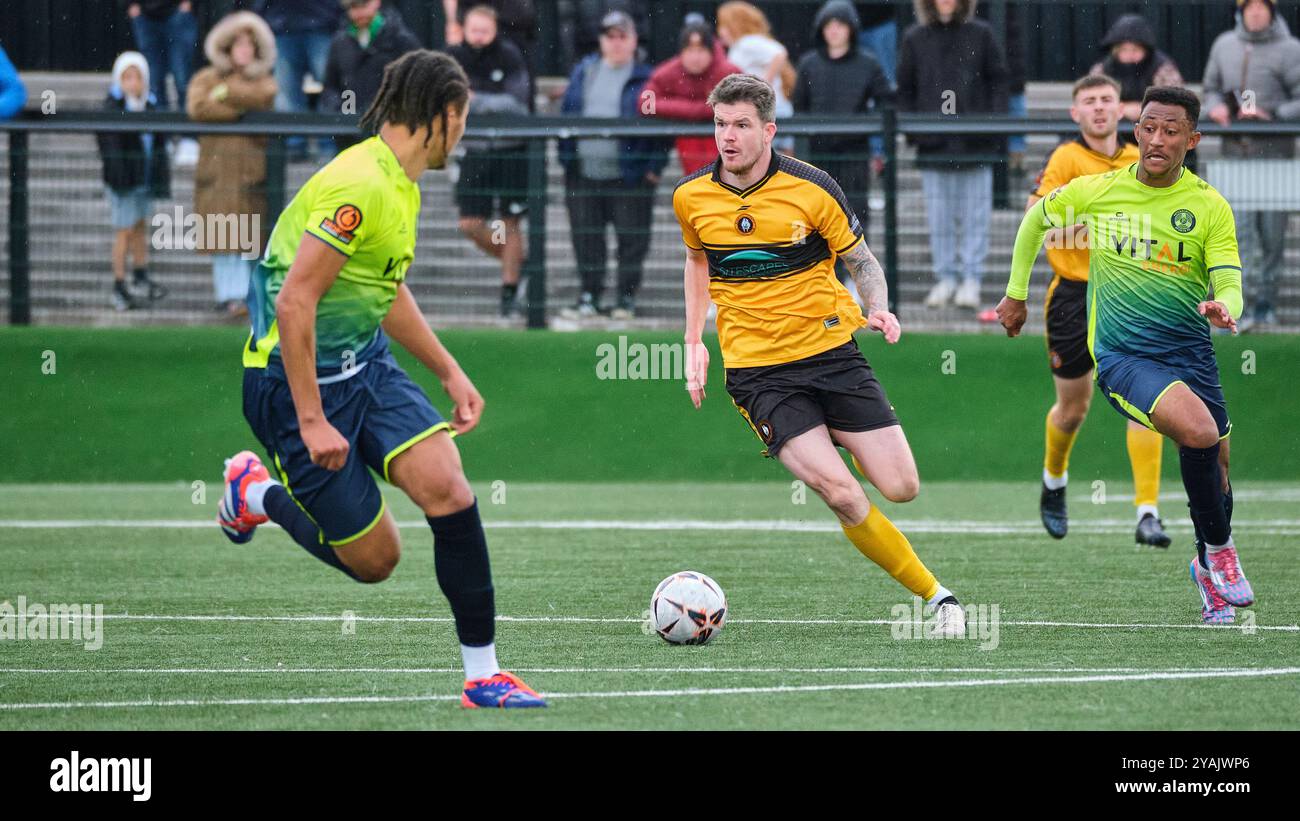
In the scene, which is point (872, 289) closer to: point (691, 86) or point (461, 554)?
point (461, 554)

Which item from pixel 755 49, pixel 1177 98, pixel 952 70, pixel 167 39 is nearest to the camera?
pixel 1177 98

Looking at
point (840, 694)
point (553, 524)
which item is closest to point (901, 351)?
point (553, 524)

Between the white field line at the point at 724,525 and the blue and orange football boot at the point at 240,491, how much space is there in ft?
12.7

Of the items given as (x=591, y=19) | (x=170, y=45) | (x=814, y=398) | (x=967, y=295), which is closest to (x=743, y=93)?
(x=814, y=398)

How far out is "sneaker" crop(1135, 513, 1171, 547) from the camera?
36.1ft

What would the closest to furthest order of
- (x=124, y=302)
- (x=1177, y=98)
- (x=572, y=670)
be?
(x=572, y=670) < (x=1177, y=98) < (x=124, y=302)

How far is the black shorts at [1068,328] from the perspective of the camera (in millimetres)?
11203

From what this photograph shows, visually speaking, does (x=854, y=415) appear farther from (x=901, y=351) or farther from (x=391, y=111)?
(x=901, y=351)

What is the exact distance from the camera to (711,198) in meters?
8.32

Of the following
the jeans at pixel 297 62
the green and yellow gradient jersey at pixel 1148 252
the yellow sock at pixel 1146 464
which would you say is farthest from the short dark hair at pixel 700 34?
the green and yellow gradient jersey at pixel 1148 252

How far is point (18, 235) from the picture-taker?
48.4 feet

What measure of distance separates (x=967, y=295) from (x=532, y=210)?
131 inches

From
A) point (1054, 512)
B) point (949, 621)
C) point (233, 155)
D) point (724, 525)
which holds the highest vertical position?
point (233, 155)

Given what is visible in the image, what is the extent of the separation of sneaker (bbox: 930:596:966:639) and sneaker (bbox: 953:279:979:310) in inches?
279
